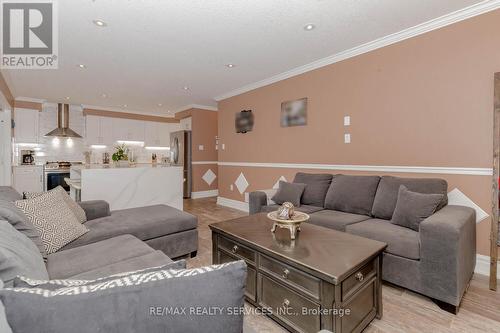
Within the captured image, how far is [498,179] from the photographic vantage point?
213 cm

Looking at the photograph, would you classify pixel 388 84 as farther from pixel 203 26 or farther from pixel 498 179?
pixel 203 26

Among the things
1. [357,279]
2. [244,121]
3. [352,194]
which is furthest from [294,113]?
[357,279]

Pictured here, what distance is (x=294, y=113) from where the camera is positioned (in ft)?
13.6

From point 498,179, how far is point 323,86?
2345 mm

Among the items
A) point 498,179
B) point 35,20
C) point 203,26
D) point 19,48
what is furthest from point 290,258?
point 19,48

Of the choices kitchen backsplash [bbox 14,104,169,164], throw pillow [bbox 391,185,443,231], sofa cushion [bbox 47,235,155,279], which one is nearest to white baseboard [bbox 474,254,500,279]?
throw pillow [bbox 391,185,443,231]

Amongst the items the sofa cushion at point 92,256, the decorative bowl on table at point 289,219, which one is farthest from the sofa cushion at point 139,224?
the decorative bowl on table at point 289,219

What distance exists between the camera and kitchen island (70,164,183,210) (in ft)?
11.0

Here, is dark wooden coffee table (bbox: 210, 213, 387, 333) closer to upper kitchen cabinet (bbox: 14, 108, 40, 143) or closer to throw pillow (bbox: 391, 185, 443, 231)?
throw pillow (bbox: 391, 185, 443, 231)

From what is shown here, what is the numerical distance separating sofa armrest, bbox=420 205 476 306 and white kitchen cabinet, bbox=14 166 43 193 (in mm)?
7582

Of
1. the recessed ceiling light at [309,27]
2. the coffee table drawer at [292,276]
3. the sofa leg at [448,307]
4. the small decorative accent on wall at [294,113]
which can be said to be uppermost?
the recessed ceiling light at [309,27]

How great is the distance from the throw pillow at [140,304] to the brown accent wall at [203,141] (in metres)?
6.42

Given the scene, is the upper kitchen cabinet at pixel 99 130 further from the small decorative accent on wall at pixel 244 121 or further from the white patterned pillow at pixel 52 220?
the white patterned pillow at pixel 52 220

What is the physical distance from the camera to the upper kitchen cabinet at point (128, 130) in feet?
24.2
